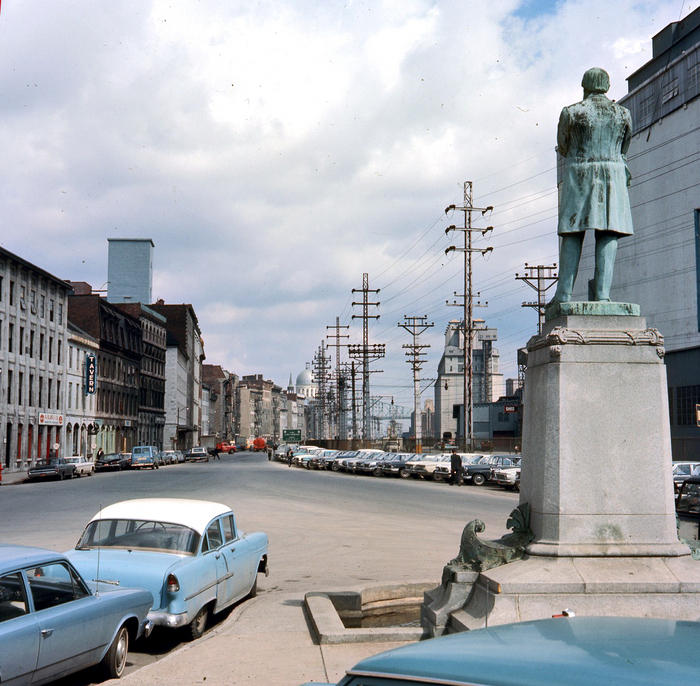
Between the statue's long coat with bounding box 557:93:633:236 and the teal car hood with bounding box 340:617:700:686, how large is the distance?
5.80m

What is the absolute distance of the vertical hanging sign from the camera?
70.9 meters

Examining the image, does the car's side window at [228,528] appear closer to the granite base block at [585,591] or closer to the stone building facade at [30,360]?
the granite base block at [585,591]

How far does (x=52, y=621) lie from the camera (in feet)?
21.2

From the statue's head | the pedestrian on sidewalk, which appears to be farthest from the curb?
the pedestrian on sidewalk

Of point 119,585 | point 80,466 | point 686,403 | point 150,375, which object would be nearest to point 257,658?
point 119,585

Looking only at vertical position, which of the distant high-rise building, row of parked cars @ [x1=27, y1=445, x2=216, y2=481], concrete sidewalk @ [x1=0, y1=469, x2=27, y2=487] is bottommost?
concrete sidewalk @ [x1=0, y1=469, x2=27, y2=487]

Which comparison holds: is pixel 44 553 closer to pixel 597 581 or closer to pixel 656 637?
pixel 597 581

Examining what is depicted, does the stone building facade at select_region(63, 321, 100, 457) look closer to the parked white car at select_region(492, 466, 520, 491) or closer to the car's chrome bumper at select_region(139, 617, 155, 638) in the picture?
the parked white car at select_region(492, 466, 520, 491)

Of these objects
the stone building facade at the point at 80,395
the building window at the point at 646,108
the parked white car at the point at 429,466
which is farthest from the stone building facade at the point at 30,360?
the building window at the point at 646,108

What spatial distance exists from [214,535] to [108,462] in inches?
2059

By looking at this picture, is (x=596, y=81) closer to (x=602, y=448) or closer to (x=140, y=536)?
(x=602, y=448)

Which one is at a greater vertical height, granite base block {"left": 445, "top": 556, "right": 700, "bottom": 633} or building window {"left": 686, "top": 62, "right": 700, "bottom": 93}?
building window {"left": 686, "top": 62, "right": 700, "bottom": 93}

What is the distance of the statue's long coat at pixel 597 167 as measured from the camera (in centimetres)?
828

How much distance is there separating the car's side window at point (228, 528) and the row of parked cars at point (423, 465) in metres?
28.3
